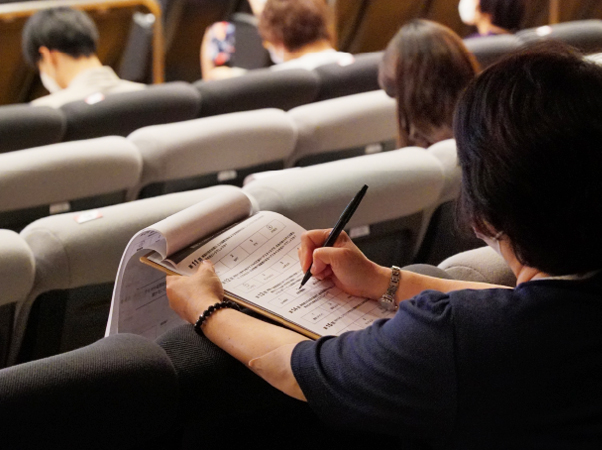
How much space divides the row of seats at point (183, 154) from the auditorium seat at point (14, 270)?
40 centimetres

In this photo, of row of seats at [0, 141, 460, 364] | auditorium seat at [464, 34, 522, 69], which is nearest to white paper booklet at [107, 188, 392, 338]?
row of seats at [0, 141, 460, 364]

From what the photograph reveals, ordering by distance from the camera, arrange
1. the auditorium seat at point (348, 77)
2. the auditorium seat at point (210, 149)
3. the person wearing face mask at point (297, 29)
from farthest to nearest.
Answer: the person wearing face mask at point (297, 29) → the auditorium seat at point (348, 77) → the auditorium seat at point (210, 149)

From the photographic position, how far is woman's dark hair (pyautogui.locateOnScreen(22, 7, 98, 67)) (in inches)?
124

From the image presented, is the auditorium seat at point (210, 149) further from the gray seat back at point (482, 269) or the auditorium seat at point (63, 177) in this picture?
the gray seat back at point (482, 269)

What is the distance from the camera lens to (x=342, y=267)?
3.43 ft

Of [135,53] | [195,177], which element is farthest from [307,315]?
[135,53]

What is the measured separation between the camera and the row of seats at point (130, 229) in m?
1.19

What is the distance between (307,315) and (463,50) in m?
1.49

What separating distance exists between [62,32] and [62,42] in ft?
0.14

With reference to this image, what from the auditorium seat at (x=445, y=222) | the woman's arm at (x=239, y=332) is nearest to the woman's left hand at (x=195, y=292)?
the woman's arm at (x=239, y=332)

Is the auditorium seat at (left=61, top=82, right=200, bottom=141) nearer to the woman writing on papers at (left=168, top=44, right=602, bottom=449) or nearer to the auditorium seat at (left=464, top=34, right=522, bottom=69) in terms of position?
the auditorium seat at (left=464, top=34, right=522, bottom=69)

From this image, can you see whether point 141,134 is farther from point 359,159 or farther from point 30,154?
point 359,159

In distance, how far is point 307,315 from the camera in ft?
3.14

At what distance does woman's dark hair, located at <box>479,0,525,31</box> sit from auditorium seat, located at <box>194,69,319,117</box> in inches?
64.6
